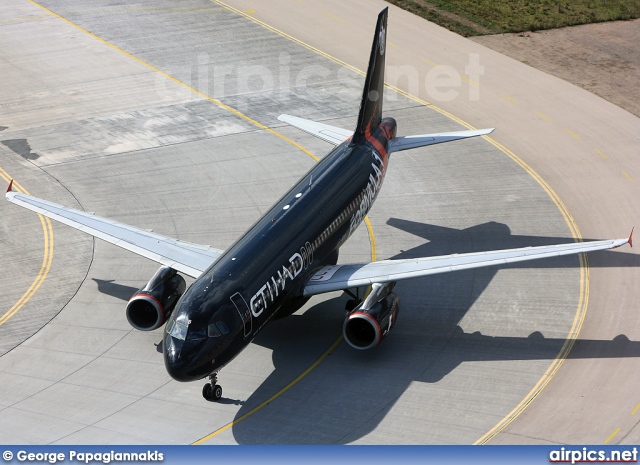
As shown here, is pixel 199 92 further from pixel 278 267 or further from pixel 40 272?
pixel 278 267

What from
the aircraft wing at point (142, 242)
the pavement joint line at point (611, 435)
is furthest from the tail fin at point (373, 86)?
the pavement joint line at point (611, 435)

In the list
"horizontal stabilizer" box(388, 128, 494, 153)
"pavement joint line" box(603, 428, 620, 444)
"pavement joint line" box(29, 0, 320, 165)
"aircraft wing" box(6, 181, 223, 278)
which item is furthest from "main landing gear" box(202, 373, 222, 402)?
"pavement joint line" box(29, 0, 320, 165)

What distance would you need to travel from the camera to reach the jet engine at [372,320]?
126 feet

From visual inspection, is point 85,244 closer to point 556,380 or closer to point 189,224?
point 189,224

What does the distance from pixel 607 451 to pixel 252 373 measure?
45.6 feet

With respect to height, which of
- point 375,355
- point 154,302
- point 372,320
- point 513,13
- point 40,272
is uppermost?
point 372,320

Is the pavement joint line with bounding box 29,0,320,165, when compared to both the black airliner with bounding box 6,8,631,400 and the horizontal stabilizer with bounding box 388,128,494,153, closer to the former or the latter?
the horizontal stabilizer with bounding box 388,128,494,153

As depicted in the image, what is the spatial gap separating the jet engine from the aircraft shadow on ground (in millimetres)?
1169

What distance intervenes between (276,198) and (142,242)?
42.3 ft

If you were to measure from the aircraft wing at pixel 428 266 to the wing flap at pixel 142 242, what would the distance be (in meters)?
5.00

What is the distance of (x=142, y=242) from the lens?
4203 cm

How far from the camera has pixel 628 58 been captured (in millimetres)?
71812

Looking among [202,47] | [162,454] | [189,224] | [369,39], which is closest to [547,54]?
[369,39]

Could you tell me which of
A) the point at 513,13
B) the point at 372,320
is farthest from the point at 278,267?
the point at 513,13
